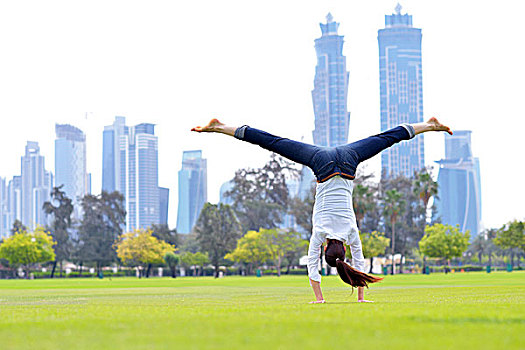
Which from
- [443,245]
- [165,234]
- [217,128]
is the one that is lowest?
[443,245]

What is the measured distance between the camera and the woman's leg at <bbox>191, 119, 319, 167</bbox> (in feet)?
44.6

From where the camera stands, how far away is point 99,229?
134 meters

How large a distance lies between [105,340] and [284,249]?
93316 mm

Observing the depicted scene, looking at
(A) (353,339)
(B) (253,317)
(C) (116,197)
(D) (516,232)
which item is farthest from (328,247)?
(C) (116,197)

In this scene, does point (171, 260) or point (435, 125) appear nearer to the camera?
point (435, 125)

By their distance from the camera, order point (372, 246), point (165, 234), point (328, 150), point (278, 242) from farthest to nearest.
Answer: point (165, 234) → point (278, 242) → point (372, 246) → point (328, 150)

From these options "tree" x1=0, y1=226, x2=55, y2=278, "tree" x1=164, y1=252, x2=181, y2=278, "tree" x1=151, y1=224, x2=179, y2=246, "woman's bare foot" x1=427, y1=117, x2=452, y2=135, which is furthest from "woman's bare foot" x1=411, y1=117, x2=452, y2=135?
"tree" x1=151, y1=224, x2=179, y2=246

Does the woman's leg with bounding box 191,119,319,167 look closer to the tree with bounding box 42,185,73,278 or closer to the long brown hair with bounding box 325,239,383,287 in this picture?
the long brown hair with bounding box 325,239,383,287

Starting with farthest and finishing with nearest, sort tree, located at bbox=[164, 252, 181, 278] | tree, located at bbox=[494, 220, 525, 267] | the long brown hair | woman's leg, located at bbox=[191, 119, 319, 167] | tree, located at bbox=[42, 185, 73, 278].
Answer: tree, located at bbox=[42, 185, 73, 278], tree, located at bbox=[164, 252, 181, 278], tree, located at bbox=[494, 220, 525, 267], woman's leg, located at bbox=[191, 119, 319, 167], the long brown hair

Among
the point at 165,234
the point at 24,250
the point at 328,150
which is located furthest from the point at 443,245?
the point at 328,150

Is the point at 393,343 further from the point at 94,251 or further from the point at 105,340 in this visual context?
the point at 94,251

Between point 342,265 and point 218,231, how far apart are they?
10308 cm

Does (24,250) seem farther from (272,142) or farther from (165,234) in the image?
(272,142)

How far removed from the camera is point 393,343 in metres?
6.34
